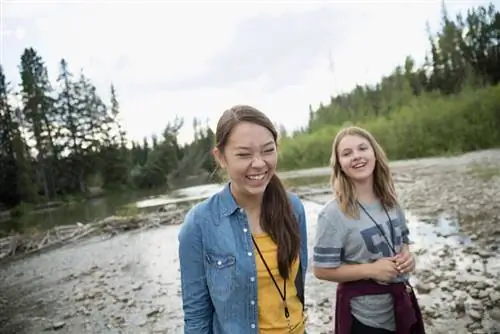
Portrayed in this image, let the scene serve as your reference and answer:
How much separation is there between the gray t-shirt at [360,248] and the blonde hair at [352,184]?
0.06 meters

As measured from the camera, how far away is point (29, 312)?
7605 millimetres

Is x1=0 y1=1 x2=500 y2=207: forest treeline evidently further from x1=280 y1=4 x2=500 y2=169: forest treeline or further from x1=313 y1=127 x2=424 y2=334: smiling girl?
x1=313 y1=127 x2=424 y2=334: smiling girl

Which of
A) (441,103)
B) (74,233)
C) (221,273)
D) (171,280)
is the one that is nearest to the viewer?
(221,273)

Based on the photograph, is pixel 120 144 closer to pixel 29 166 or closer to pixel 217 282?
pixel 29 166

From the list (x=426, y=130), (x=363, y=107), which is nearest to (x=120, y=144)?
(x=363, y=107)

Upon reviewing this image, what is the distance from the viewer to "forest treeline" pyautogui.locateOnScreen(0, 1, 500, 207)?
99.7 feet

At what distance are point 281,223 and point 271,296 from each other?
30 centimetres

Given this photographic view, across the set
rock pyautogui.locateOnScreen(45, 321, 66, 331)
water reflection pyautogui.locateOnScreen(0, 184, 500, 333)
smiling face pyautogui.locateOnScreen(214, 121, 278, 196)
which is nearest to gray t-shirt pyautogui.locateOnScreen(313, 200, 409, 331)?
smiling face pyautogui.locateOnScreen(214, 121, 278, 196)

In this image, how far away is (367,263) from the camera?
2.32 meters

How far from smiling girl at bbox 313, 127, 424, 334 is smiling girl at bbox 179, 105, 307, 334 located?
48 centimetres

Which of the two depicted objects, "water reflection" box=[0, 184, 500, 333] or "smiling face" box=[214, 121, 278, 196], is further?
"water reflection" box=[0, 184, 500, 333]

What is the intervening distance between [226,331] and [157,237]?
1275cm

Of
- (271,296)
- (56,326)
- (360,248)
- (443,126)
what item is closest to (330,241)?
(360,248)

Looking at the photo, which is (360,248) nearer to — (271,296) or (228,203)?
(271,296)
